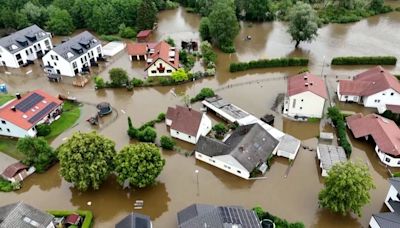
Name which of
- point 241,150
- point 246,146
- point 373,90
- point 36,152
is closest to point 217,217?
point 241,150

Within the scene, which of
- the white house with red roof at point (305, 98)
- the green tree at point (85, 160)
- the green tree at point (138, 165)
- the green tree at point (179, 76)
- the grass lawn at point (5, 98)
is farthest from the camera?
the green tree at point (179, 76)

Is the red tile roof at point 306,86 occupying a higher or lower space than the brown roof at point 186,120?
higher

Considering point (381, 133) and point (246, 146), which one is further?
point (381, 133)

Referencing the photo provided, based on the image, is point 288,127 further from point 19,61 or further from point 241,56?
point 19,61

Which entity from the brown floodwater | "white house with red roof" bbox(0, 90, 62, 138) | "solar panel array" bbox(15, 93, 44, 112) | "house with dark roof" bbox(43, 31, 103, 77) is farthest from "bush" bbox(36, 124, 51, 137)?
"house with dark roof" bbox(43, 31, 103, 77)

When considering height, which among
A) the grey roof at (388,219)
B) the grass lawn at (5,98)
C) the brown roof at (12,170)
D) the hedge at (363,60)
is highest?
the hedge at (363,60)

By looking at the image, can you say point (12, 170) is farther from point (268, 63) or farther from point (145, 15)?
point (145, 15)

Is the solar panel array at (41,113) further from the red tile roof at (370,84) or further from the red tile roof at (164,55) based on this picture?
the red tile roof at (370,84)

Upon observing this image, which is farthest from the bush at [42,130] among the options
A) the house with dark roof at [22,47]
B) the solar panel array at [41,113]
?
the house with dark roof at [22,47]
